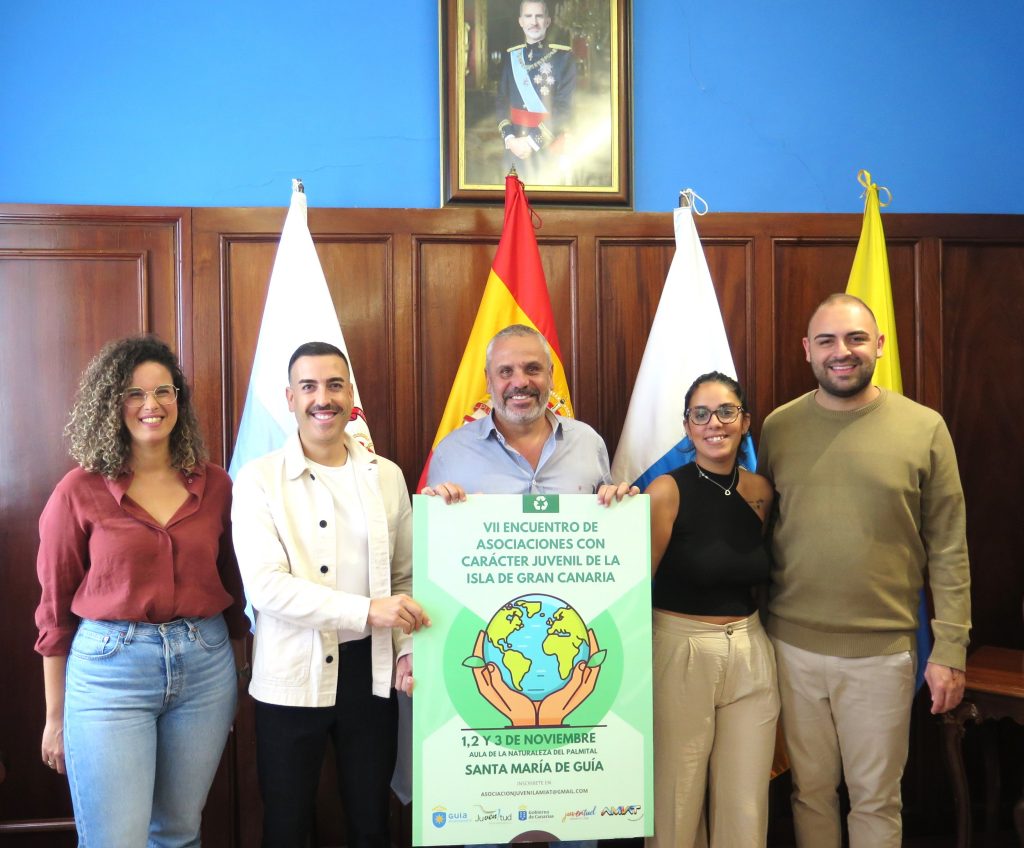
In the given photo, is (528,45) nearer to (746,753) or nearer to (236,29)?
(236,29)

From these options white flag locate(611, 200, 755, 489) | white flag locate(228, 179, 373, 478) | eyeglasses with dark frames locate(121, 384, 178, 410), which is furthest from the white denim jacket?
white flag locate(611, 200, 755, 489)

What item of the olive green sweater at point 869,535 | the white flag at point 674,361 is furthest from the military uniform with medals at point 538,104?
the olive green sweater at point 869,535

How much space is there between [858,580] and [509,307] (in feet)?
4.16

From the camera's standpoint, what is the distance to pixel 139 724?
1.76 meters

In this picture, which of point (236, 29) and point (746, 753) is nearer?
point (746, 753)

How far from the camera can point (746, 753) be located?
2.01 meters

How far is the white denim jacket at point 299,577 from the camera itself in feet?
5.89

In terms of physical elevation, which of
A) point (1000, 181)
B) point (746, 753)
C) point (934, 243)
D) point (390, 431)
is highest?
point (1000, 181)

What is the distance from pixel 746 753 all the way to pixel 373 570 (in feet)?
3.35

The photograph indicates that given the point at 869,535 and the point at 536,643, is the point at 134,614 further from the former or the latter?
the point at 869,535

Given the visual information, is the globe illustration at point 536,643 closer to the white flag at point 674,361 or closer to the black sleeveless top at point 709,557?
the black sleeveless top at point 709,557

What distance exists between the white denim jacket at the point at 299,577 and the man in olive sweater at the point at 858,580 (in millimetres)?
1039

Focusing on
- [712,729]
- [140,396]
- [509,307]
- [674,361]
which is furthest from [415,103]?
[712,729]

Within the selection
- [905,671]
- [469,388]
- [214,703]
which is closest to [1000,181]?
[905,671]
